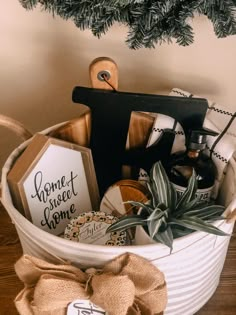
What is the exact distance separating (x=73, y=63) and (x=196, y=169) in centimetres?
34

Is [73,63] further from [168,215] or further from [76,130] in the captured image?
[168,215]

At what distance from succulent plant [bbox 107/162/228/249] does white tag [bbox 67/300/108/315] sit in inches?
4.0

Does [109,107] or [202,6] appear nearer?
[202,6]

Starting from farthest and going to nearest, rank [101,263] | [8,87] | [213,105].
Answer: [8,87]
[213,105]
[101,263]

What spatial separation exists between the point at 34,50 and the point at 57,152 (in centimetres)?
26

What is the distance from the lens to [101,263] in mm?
611

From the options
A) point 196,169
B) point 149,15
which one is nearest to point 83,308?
point 196,169

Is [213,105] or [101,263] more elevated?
[213,105]

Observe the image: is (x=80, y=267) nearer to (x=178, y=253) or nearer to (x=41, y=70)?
(x=178, y=253)

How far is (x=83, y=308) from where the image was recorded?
627mm

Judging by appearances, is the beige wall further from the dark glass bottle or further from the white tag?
the white tag

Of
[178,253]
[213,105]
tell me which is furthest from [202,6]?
[178,253]

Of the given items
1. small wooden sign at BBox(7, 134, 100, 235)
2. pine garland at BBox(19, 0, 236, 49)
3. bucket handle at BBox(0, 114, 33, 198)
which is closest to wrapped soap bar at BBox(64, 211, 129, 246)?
small wooden sign at BBox(7, 134, 100, 235)

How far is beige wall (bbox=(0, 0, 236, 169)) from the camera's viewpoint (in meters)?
0.88
